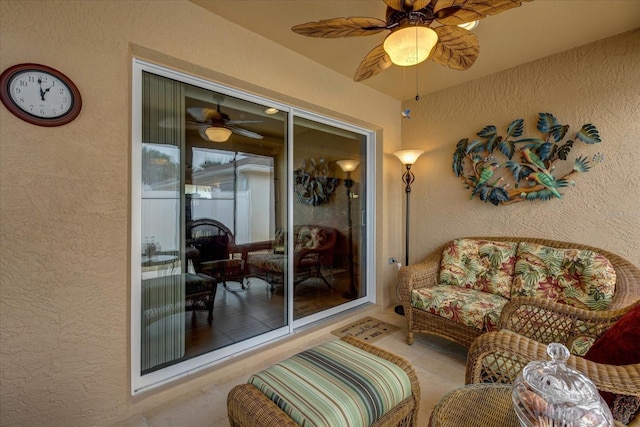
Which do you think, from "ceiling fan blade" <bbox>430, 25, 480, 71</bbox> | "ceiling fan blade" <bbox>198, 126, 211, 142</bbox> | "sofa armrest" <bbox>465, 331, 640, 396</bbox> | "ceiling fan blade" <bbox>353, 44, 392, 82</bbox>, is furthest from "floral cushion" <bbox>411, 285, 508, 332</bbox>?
"ceiling fan blade" <bbox>198, 126, 211, 142</bbox>

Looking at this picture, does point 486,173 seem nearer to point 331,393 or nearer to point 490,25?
point 490,25

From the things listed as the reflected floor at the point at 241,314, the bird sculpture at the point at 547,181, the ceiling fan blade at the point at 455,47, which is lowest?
the reflected floor at the point at 241,314

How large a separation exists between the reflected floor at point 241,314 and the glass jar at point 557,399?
2008 mm

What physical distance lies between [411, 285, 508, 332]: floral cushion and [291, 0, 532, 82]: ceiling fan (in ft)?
5.95

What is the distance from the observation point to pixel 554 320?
1697 mm

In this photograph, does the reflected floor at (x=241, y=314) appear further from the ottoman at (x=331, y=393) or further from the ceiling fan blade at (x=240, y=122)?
the ceiling fan blade at (x=240, y=122)

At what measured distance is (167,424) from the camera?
162 cm

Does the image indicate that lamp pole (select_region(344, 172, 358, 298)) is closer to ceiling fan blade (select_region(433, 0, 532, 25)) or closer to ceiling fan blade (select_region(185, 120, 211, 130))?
ceiling fan blade (select_region(185, 120, 211, 130))

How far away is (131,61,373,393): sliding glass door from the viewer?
1842 mm

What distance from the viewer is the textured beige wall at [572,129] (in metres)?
2.18

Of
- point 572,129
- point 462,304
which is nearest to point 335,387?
point 462,304

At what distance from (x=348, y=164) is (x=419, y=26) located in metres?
1.92

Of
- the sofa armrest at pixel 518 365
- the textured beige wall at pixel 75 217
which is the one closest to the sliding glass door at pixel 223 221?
the textured beige wall at pixel 75 217

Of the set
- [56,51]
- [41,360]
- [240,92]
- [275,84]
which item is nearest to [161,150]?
[56,51]
